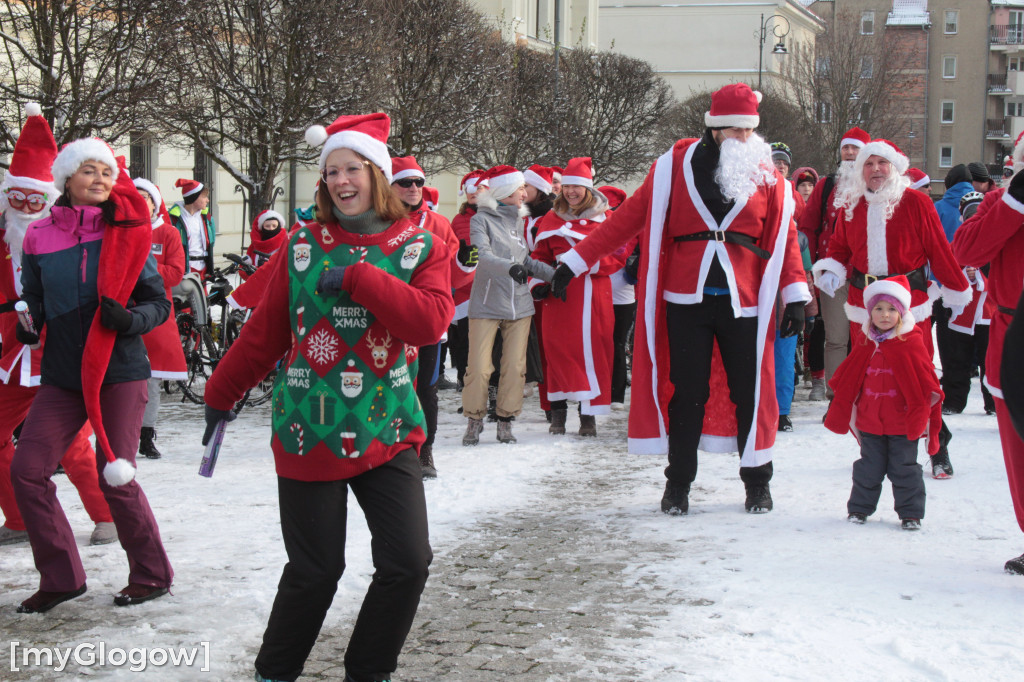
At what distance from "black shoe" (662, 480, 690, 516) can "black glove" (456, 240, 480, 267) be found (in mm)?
2205

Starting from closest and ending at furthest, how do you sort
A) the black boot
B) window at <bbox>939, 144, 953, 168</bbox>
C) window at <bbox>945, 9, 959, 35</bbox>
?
the black boot < window at <bbox>939, 144, 953, 168</bbox> < window at <bbox>945, 9, 959, 35</bbox>

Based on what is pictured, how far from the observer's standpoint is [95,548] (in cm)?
Result: 593

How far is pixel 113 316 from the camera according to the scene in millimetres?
5023

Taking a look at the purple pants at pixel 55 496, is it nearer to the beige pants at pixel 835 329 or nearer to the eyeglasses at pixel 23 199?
the eyeglasses at pixel 23 199

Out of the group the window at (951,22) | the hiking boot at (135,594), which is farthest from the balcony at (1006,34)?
the hiking boot at (135,594)

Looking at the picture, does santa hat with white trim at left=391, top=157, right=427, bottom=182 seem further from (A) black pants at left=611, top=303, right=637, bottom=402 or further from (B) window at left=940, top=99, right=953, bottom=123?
(B) window at left=940, top=99, right=953, bottom=123

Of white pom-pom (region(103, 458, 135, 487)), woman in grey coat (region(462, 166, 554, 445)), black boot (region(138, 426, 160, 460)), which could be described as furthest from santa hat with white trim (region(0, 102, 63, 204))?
woman in grey coat (region(462, 166, 554, 445))

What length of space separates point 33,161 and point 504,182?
3.92 m

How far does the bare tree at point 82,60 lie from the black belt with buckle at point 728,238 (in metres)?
6.11

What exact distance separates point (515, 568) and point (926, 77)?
78634mm

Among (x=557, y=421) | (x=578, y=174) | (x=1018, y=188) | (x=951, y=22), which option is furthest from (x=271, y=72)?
(x=951, y=22)

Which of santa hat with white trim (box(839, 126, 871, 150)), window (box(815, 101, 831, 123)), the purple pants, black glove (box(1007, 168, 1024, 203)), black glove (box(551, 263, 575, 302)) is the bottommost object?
the purple pants

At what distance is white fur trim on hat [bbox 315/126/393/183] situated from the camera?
3918 millimetres

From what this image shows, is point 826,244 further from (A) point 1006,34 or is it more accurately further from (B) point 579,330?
(A) point 1006,34
